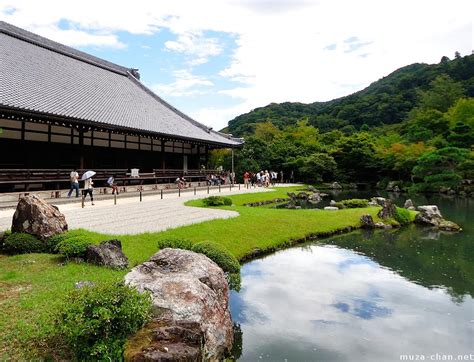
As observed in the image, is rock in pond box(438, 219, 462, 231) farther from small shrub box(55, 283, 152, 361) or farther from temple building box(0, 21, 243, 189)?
small shrub box(55, 283, 152, 361)

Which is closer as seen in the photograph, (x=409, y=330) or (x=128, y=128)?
(x=409, y=330)

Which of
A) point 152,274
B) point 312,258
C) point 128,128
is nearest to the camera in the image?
point 152,274

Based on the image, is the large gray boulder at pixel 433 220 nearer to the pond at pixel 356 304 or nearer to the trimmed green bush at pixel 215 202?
the pond at pixel 356 304

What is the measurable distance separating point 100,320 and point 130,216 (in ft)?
34.3

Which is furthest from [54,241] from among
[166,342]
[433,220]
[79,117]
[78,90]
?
[433,220]

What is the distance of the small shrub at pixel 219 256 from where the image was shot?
927 centimetres

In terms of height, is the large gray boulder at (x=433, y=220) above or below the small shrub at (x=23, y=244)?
below

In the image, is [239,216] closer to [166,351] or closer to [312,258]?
[312,258]

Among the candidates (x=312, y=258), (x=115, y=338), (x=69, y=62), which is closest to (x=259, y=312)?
(x=115, y=338)

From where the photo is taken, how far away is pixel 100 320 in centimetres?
469

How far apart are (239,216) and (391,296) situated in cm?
853

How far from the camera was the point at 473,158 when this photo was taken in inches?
1486

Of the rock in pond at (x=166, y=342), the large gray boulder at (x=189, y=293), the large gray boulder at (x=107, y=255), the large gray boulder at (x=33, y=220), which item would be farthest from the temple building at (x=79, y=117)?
the rock in pond at (x=166, y=342)

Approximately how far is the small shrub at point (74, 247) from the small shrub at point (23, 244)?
81 cm
